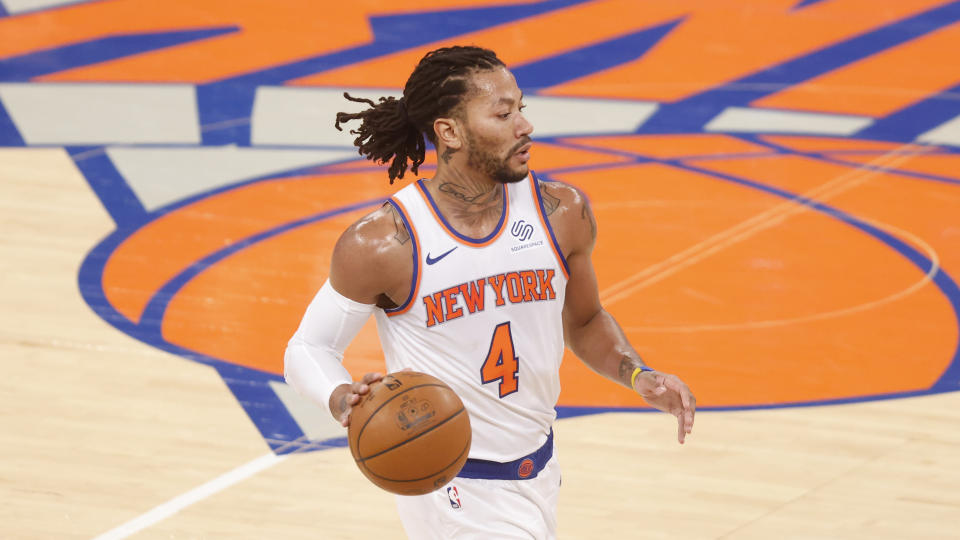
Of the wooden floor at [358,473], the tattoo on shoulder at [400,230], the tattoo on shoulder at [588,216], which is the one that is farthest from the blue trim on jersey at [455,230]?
the wooden floor at [358,473]

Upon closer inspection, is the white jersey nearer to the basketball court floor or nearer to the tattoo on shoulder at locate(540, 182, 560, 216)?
the tattoo on shoulder at locate(540, 182, 560, 216)

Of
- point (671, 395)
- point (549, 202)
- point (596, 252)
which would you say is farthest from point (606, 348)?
point (596, 252)

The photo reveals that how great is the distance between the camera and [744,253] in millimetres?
8812

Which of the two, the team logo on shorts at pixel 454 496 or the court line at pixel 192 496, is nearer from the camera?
the team logo on shorts at pixel 454 496

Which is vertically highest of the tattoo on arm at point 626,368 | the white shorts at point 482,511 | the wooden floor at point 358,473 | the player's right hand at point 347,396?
the player's right hand at point 347,396

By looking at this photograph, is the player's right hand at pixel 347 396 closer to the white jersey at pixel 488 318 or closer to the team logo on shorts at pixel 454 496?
the white jersey at pixel 488 318

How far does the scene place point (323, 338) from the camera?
13.0ft

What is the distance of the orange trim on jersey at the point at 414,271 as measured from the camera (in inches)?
154

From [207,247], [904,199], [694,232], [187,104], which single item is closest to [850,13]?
[904,199]

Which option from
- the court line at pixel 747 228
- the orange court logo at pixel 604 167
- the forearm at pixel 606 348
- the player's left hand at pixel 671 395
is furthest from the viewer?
the court line at pixel 747 228

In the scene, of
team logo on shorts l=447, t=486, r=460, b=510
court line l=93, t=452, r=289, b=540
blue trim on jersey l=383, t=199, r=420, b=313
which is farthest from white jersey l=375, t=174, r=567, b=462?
court line l=93, t=452, r=289, b=540

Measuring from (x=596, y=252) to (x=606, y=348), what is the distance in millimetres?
4656

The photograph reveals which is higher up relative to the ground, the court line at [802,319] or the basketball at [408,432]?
the basketball at [408,432]

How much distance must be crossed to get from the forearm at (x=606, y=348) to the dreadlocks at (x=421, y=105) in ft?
2.40
